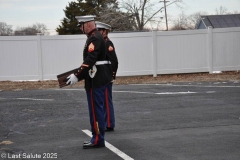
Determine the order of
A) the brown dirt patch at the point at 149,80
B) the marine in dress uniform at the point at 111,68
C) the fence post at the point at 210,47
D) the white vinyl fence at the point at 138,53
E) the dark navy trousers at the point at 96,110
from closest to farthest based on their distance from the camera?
the dark navy trousers at the point at 96,110, the marine in dress uniform at the point at 111,68, the brown dirt patch at the point at 149,80, the white vinyl fence at the point at 138,53, the fence post at the point at 210,47

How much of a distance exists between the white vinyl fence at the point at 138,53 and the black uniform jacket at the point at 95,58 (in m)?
12.3

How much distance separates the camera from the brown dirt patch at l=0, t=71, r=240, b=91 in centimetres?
1742

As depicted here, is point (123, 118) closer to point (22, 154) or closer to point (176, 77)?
point (22, 154)

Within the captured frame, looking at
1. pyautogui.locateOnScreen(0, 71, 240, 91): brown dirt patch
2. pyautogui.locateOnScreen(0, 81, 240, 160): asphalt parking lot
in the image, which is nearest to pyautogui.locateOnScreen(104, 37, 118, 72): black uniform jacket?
pyautogui.locateOnScreen(0, 81, 240, 160): asphalt parking lot

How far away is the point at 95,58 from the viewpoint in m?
6.70

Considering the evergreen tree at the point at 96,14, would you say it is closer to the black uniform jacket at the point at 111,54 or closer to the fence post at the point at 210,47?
the fence post at the point at 210,47

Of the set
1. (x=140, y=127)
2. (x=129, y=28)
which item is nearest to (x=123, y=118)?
(x=140, y=127)

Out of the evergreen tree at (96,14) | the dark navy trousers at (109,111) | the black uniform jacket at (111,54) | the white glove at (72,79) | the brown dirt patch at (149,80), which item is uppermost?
the evergreen tree at (96,14)

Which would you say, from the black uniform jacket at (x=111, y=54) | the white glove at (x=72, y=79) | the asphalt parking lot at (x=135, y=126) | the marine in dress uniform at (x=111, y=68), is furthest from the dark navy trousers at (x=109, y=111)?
the white glove at (x=72, y=79)

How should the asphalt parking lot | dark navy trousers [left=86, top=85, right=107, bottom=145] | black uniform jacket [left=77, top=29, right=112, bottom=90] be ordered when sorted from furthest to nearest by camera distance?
1. dark navy trousers [left=86, top=85, right=107, bottom=145]
2. black uniform jacket [left=77, top=29, right=112, bottom=90]
3. the asphalt parking lot

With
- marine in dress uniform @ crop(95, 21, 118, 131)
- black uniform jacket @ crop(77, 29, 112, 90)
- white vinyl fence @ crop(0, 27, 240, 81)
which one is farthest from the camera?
white vinyl fence @ crop(0, 27, 240, 81)

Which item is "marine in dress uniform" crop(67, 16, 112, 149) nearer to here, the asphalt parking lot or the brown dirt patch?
the asphalt parking lot

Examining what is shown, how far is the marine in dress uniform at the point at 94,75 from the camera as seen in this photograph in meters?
6.70

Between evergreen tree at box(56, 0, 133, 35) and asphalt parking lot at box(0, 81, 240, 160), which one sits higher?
evergreen tree at box(56, 0, 133, 35)
